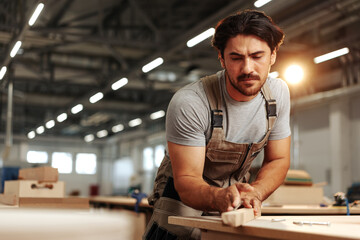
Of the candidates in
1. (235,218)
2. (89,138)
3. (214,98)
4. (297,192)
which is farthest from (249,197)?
(89,138)

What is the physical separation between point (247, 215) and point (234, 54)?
0.60 meters

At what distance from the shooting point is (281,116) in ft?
6.32

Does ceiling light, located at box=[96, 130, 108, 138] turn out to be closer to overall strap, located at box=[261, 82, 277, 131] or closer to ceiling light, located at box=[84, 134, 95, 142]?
ceiling light, located at box=[84, 134, 95, 142]

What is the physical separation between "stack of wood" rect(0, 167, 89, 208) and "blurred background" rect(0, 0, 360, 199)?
3.37 metres

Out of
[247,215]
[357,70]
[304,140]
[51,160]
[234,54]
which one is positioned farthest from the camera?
[51,160]

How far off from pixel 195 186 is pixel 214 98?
1.17 feet

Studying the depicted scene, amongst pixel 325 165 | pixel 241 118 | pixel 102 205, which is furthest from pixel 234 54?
pixel 325 165

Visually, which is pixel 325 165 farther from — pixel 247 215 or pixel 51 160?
pixel 51 160

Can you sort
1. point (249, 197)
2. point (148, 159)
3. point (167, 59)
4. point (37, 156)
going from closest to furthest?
point (249, 197) < point (167, 59) < point (148, 159) < point (37, 156)

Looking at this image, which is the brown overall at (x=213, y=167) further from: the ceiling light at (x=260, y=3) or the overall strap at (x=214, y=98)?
the ceiling light at (x=260, y=3)

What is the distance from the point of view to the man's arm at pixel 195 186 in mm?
1509

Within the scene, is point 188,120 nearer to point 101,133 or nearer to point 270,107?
point 270,107

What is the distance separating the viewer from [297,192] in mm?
4273

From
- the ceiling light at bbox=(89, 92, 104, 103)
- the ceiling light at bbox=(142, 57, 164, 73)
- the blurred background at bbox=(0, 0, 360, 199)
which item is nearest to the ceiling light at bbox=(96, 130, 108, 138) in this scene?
the blurred background at bbox=(0, 0, 360, 199)
